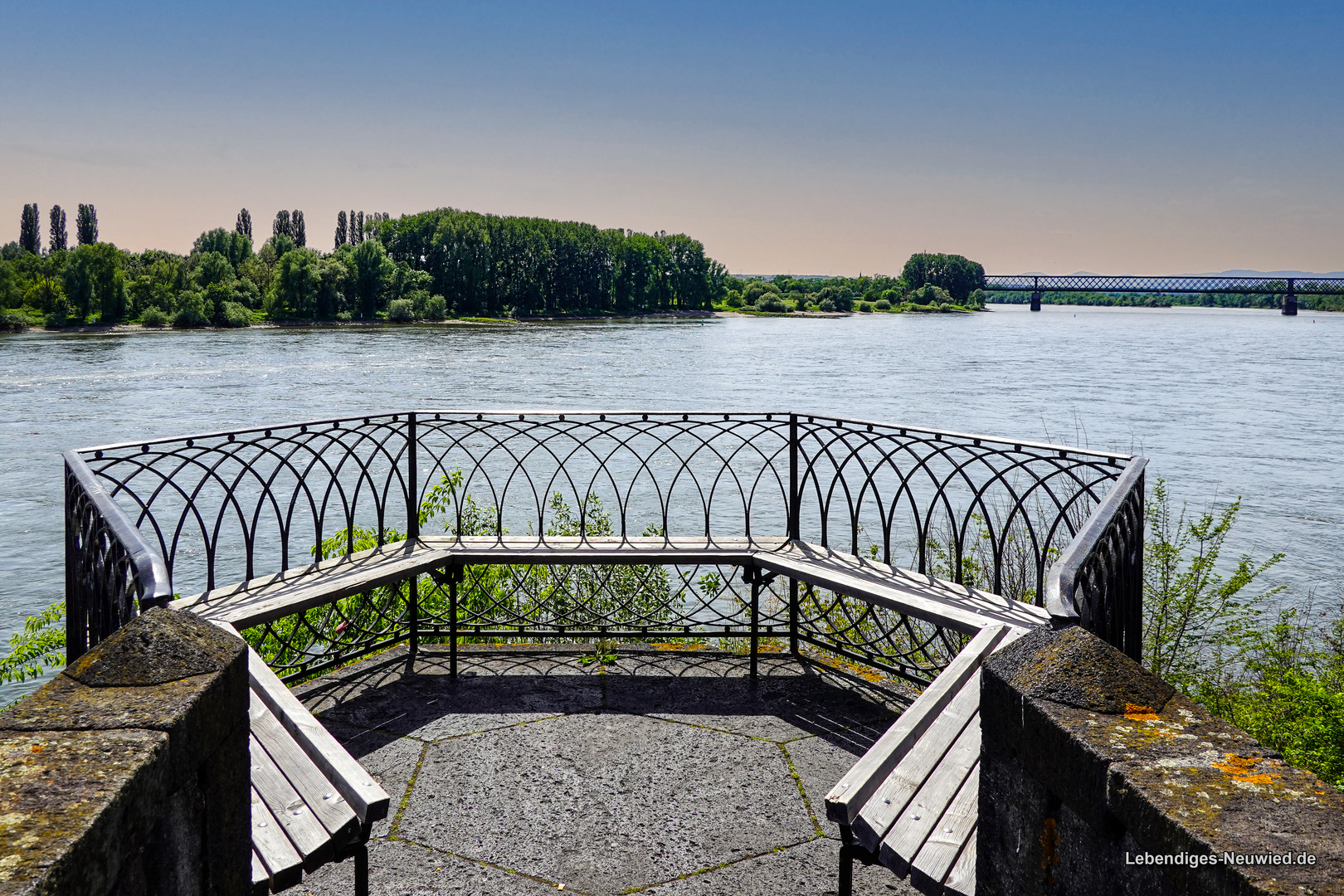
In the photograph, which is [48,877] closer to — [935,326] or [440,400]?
[440,400]

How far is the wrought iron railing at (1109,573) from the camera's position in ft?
8.76

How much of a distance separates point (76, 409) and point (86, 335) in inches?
1510

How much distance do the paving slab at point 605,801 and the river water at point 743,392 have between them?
11.6 metres

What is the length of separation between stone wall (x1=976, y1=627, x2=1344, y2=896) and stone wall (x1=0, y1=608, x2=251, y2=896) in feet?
5.66

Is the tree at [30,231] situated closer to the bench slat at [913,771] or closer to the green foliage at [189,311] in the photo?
the green foliage at [189,311]

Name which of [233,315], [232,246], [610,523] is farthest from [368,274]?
[610,523]

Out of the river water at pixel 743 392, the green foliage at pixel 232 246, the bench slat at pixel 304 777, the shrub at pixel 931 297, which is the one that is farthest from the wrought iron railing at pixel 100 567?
the shrub at pixel 931 297

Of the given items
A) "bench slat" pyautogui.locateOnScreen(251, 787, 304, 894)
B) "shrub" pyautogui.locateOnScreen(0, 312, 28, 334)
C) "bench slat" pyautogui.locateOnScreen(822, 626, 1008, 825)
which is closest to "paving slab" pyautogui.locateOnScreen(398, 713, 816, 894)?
"bench slat" pyautogui.locateOnScreen(822, 626, 1008, 825)

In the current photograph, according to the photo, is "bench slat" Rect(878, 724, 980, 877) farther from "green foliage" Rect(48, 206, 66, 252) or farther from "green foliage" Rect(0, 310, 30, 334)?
"green foliage" Rect(48, 206, 66, 252)

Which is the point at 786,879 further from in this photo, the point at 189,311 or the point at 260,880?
the point at 189,311

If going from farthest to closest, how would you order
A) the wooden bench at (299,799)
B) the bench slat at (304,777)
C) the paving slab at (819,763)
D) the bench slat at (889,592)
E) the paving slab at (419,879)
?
the bench slat at (889,592) < the paving slab at (819,763) < the paving slab at (419,879) < the bench slat at (304,777) < the wooden bench at (299,799)

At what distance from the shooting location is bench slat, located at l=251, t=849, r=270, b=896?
7.80 ft

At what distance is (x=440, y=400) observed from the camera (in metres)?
31.2

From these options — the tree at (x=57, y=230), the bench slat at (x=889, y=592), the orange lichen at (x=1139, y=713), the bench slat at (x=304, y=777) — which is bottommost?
the bench slat at (x=304, y=777)
